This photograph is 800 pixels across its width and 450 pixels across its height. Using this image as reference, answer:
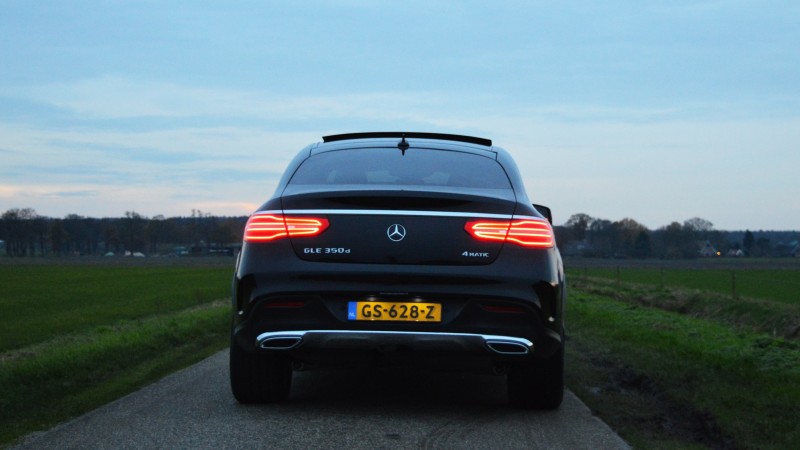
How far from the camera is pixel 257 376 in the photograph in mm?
6426

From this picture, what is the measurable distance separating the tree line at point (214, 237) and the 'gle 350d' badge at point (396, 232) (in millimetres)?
118603

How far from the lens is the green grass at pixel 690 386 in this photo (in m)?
6.14

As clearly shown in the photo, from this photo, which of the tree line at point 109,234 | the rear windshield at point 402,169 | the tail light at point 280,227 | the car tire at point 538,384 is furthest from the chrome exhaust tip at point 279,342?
the tree line at point 109,234

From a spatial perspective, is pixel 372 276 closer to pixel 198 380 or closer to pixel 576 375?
pixel 198 380

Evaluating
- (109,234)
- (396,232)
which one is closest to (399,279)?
(396,232)

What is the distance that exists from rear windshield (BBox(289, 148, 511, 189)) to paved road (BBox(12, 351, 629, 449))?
1.46 meters

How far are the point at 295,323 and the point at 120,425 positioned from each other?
123 cm

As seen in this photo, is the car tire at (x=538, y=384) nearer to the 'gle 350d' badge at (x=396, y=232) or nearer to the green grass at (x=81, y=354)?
the 'gle 350d' badge at (x=396, y=232)

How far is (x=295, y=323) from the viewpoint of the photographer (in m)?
5.80

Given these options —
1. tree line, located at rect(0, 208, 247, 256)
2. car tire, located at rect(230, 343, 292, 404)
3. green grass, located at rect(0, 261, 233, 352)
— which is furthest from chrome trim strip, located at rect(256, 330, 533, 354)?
tree line, located at rect(0, 208, 247, 256)

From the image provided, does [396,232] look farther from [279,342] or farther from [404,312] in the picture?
[279,342]

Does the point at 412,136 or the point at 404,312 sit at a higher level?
the point at 412,136

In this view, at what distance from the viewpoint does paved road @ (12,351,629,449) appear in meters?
5.34

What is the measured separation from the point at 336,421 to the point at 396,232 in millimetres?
1189
